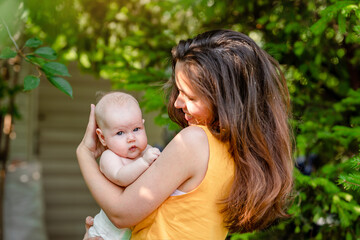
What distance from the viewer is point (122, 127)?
1674 mm

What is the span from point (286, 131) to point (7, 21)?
1.54 meters

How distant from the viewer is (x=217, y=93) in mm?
1530

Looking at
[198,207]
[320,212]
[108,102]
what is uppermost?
[108,102]

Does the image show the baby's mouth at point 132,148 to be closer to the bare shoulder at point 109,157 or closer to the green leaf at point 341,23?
the bare shoulder at point 109,157

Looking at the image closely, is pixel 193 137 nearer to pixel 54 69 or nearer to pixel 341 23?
pixel 54 69

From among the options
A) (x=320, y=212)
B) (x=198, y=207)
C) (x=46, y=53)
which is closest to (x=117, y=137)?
(x=198, y=207)

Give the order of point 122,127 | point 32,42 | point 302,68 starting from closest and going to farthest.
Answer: point 122,127 → point 32,42 → point 302,68

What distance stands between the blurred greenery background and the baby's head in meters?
0.72

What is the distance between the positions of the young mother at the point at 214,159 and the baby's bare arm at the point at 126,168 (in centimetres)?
3

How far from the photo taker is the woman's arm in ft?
4.82

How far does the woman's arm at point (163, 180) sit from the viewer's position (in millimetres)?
1469

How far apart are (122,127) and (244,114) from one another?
0.48 meters

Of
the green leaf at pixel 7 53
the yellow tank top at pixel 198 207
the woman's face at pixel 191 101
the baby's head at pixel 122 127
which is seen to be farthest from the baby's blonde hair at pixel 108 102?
the green leaf at pixel 7 53

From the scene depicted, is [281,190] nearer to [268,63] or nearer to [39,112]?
[268,63]
